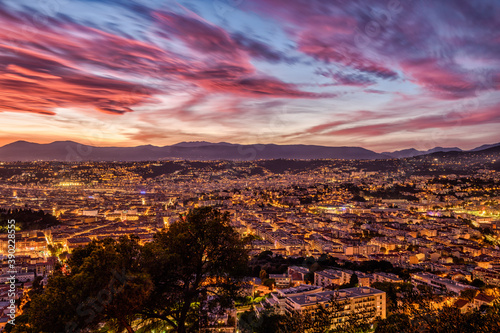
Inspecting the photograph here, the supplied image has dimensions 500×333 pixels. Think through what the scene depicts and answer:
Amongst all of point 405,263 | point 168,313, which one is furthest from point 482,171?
point 168,313

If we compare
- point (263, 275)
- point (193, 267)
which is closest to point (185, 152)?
point (263, 275)

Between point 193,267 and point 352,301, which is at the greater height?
point 193,267

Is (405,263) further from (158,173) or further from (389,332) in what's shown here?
(158,173)

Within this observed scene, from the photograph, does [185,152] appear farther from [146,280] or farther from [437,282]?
[146,280]

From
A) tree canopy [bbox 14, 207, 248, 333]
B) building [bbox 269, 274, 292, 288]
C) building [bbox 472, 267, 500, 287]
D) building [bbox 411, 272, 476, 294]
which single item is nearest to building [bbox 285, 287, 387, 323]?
building [bbox 411, 272, 476, 294]

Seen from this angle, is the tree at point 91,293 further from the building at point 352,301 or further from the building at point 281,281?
the building at point 281,281

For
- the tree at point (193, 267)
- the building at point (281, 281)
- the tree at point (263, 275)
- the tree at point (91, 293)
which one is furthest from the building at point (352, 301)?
the tree at point (91, 293)
